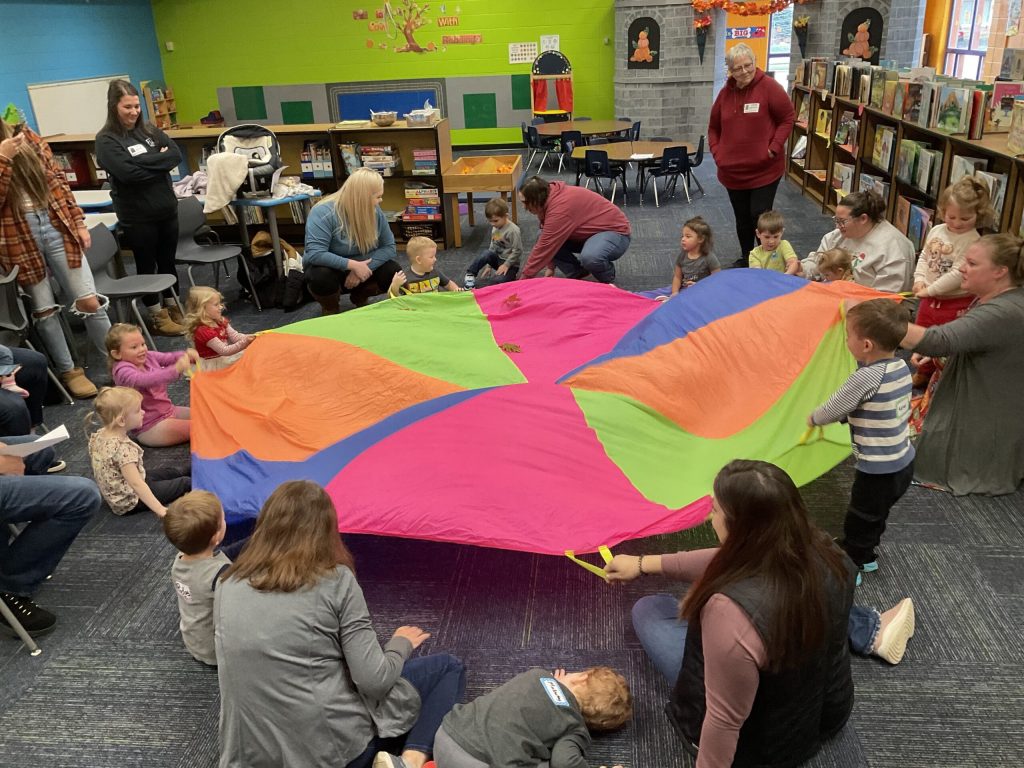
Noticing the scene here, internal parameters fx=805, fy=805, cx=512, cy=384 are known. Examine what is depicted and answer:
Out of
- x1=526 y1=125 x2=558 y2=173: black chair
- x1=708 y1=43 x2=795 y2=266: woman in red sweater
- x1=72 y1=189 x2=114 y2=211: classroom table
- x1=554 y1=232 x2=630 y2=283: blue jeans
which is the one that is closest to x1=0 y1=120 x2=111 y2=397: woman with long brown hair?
x1=72 y1=189 x2=114 y2=211: classroom table

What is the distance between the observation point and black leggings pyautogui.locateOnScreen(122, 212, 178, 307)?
17.2ft

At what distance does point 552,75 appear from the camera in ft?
38.0

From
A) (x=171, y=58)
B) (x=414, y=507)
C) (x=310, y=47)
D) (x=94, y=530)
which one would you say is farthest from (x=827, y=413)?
(x=171, y=58)

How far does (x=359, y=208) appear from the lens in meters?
5.16

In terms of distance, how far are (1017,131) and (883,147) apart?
2.28 meters

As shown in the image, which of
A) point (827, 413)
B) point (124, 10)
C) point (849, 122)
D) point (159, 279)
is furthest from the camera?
point (124, 10)

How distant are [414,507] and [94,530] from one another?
5.12 ft

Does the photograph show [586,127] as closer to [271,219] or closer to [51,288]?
[271,219]

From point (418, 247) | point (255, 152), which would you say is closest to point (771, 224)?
point (418, 247)

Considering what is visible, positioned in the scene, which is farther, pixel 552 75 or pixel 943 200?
pixel 552 75

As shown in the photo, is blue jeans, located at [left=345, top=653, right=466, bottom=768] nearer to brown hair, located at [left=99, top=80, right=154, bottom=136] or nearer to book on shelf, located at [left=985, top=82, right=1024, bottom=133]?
brown hair, located at [left=99, top=80, right=154, bottom=136]

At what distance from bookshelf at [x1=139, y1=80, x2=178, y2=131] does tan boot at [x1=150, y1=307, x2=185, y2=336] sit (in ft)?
23.5

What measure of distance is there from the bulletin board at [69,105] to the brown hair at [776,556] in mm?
9633

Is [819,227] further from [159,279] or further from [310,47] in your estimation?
[310,47]
